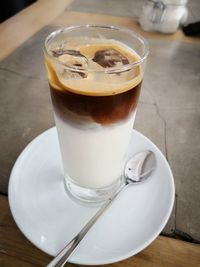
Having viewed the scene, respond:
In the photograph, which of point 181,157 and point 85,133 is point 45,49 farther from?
point 181,157

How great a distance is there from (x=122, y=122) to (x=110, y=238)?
0.53 feet

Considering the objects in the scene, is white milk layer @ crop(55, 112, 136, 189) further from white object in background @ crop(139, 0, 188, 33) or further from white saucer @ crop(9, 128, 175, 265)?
white object in background @ crop(139, 0, 188, 33)

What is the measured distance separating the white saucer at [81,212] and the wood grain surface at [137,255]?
0.06ft

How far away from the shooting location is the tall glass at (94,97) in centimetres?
36

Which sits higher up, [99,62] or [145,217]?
[99,62]

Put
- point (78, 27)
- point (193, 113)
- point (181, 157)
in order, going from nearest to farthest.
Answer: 1. point (78, 27)
2. point (181, 157)
3. point (193, 113)

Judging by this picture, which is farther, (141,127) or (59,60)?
(141,127)

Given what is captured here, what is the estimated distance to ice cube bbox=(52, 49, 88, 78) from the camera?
1.14 feet

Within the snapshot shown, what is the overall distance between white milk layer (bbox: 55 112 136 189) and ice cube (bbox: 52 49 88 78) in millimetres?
80

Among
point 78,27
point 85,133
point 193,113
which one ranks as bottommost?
point 193,113

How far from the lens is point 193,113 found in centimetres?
70

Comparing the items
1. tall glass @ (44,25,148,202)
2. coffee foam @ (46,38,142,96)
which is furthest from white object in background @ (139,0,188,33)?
coffee foam @ (46,38,142,96)

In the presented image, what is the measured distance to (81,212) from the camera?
44 cm

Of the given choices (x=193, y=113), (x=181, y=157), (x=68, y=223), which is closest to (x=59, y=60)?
(x=68, y=223)
